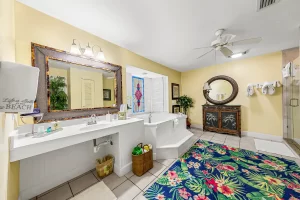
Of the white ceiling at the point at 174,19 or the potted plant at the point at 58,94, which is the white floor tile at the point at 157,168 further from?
the white ceiling at the point at 174,19

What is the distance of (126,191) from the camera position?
1472 millimetres

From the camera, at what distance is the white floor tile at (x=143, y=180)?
5.14 feet

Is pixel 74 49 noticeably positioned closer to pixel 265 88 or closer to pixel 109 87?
pixel 109 87

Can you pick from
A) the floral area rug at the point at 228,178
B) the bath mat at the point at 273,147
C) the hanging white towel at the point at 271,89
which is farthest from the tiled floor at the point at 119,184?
the hanging white towel at the point at 271,89

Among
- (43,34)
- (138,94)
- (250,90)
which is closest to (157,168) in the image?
(138,94)

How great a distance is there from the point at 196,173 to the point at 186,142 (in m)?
0.76

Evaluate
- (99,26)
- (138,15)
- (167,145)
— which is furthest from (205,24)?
(167,145)

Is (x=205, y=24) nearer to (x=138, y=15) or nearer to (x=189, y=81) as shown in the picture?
(x=138, y=15)

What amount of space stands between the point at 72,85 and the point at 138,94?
220 centimetres

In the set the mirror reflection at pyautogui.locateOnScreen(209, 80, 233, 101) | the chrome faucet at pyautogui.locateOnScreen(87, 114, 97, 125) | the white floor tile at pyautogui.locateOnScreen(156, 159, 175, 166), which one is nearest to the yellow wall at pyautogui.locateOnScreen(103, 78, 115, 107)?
the chrome faucet at pyautogui.locateOnScreen(87, 114, 97, 125)

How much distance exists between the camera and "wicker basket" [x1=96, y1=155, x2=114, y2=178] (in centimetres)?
171

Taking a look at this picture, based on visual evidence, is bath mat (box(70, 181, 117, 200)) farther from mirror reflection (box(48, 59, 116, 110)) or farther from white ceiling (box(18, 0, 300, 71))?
white ceiling (box(18, 0, 300, 71))

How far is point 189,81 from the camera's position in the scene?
454 cm

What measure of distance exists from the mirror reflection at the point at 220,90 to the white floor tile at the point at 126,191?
12.2ft
